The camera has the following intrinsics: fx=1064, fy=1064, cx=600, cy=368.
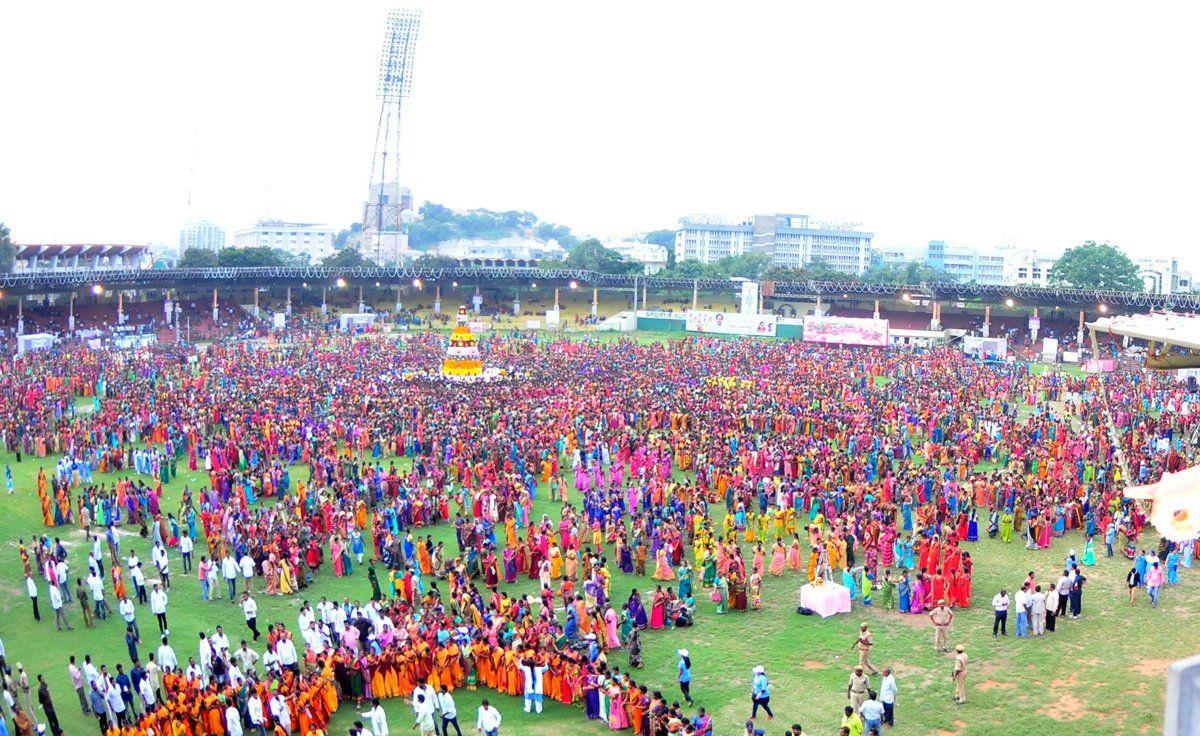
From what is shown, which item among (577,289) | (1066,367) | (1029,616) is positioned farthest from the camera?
(577,289)

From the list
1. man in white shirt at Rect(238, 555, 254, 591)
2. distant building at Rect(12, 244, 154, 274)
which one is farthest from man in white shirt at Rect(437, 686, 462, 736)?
distant building at Rect(12, 244, 154, 274)

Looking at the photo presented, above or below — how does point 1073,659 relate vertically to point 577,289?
below

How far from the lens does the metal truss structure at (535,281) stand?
193 ft

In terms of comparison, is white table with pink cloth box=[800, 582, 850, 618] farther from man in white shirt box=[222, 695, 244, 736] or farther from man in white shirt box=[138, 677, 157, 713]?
man in white shirt box=[138, 677, 157, 713]

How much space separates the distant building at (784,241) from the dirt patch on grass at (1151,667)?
14331cm

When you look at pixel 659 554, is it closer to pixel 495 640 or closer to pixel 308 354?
pixel 495 640

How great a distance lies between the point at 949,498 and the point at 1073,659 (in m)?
7.72

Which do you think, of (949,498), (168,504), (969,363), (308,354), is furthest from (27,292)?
(949,498)

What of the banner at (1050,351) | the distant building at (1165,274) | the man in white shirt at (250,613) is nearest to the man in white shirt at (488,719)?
the man in white shirt at (250,613)

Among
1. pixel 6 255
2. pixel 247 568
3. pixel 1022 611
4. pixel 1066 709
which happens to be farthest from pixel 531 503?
pixel 6 255

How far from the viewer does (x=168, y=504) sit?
23391 mm

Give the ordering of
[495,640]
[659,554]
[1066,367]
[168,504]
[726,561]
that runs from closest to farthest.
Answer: [495,640] → [726,561] → [659,554] → [168,504] → [1066,367]

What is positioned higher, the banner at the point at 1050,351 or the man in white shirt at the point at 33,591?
the banner at the point at 1050,351

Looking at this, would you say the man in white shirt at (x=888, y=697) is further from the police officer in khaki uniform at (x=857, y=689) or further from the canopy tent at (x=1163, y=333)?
the canopy tent at (x=1163, y=333)
